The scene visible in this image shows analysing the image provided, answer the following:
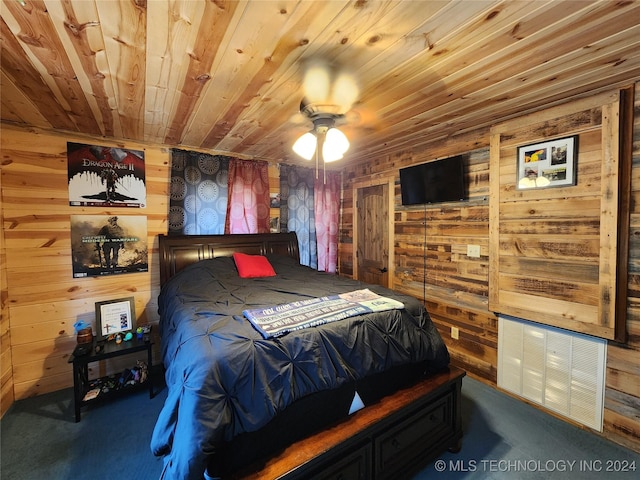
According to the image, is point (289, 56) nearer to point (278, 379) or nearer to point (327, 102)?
point (327, 102)

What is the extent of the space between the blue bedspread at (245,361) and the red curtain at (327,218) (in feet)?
6.94

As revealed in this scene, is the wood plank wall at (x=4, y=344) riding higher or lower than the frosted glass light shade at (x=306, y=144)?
lower

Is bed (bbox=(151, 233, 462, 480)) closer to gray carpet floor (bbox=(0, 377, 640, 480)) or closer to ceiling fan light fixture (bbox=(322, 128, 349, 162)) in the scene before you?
gray carpet floor (bbox=(0, 377, 640, 480))

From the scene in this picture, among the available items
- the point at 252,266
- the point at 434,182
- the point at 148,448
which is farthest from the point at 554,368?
the point at 148,448

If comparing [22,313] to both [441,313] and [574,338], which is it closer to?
[441,313]

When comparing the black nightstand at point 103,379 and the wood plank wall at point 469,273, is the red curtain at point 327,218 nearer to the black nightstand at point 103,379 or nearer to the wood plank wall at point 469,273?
the wood plank wall at point 469,273

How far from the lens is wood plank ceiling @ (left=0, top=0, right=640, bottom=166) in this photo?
45.9 inches

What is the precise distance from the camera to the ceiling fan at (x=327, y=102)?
64.3 inches

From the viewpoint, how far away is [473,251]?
2.75 m

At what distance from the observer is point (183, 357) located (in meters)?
1.32

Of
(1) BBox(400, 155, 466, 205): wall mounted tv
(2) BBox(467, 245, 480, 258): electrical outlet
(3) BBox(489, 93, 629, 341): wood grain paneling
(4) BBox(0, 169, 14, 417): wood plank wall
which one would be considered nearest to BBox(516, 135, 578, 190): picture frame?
(3) BBox(489, 93, 629, 341): wood grain paneling

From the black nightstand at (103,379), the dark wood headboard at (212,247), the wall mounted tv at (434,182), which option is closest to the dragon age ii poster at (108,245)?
the dark wood headboard at (212,247)

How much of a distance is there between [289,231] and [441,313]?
7.22ft

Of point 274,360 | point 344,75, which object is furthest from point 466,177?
point 274,360
